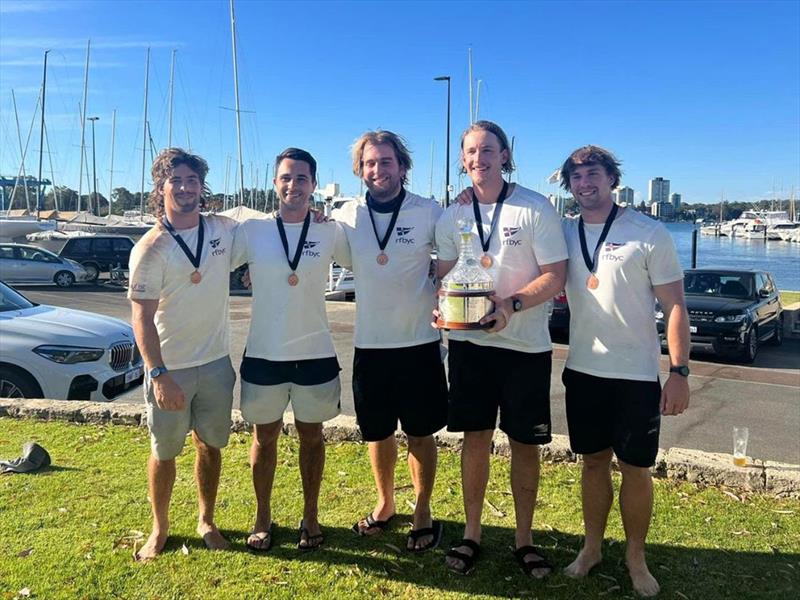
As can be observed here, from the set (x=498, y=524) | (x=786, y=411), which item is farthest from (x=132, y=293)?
(x=786, y=411)

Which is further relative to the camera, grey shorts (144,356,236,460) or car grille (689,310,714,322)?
car grille (689,310,714,322)

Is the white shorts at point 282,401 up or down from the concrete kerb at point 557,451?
up

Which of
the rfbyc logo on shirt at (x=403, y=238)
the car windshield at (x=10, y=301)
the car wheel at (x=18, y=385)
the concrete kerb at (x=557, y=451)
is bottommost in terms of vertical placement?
the concrete kerb at (x=557, y=451)

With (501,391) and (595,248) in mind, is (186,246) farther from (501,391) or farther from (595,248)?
(595,248)

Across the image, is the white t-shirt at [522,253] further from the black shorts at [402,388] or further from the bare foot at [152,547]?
the bare foot at [152,547]

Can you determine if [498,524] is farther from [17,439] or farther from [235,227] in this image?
[17,439]

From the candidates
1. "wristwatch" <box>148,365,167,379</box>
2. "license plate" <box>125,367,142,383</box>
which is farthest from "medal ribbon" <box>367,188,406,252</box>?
"license plate" <box>125,367,142,383</box>

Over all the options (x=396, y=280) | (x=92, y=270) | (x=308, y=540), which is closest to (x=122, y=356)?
(x=308, y=540)

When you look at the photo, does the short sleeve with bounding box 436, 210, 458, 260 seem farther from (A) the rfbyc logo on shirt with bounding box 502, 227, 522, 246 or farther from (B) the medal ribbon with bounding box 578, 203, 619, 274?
(B) the medal ribbon with bounding box 578, 203, 619, 274

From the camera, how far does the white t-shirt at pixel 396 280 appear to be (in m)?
3.76

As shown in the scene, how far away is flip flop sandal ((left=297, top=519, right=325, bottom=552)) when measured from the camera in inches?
150

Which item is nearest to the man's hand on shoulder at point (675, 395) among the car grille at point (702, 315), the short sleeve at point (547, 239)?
the short sleeve at point (547, 239)

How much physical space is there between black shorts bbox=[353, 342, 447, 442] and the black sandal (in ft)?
2.21

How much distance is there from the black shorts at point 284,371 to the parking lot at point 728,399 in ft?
1.54
